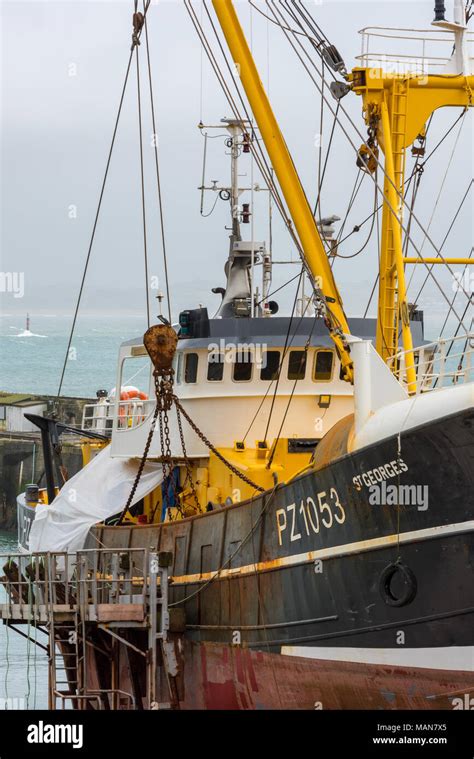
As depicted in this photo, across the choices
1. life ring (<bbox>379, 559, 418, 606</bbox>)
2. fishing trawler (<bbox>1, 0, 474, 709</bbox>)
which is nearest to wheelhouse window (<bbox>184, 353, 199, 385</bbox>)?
fishing trawler (<bbox>1, 0, 474, 709</bbox>)

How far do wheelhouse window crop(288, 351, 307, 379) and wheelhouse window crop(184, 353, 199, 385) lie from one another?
1.51 meters

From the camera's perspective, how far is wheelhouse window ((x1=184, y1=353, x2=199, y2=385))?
858 inches

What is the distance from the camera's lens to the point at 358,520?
51.2ft

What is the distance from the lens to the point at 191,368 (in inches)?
861

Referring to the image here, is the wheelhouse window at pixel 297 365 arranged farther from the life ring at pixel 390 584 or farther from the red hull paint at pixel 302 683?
the life ring at pixel 390 584

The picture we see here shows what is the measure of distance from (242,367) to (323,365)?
130 centimetres

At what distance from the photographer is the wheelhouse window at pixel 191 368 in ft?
71.5

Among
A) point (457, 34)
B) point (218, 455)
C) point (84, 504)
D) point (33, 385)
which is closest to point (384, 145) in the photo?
point (457, 34)

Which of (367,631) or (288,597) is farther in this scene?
(288,597)

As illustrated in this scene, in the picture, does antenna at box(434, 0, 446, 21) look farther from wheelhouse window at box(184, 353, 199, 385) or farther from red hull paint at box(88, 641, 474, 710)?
red hull paint at box(88, 641, 474, 710)
